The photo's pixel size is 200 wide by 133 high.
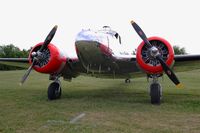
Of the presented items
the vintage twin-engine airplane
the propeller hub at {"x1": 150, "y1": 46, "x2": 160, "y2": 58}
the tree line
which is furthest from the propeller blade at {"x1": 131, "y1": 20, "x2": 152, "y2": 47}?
the tree line

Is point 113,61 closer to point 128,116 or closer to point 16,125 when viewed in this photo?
point 128,116

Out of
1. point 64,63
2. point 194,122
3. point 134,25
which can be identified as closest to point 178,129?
point 194,122

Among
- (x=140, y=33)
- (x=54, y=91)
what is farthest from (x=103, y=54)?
(x=54, y=91)

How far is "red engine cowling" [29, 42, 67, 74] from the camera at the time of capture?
39.3 feet

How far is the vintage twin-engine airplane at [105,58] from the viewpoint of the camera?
35.1ft

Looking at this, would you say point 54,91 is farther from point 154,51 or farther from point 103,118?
point 103,118

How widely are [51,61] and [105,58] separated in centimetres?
213

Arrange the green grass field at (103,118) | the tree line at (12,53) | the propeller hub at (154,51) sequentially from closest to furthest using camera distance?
1. the green grass field at (103,118)
2. the propeller hub at (154,51)
3. the tree line at (12,53)

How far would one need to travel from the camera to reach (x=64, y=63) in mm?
12406

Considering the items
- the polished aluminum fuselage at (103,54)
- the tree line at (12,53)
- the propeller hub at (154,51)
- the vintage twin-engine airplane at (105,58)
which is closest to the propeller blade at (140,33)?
the vintage twin-engine airplane at (105,58)

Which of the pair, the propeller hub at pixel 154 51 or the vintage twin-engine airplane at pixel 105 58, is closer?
the propeller hub at pixel 154 51

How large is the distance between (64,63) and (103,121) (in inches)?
205

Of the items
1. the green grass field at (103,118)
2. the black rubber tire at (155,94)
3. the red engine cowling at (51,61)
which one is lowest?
the green grass field at (103,118)

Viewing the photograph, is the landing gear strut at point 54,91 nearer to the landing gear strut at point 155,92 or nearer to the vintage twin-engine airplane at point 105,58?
the vintage twin-engine airplane at point 105,58
